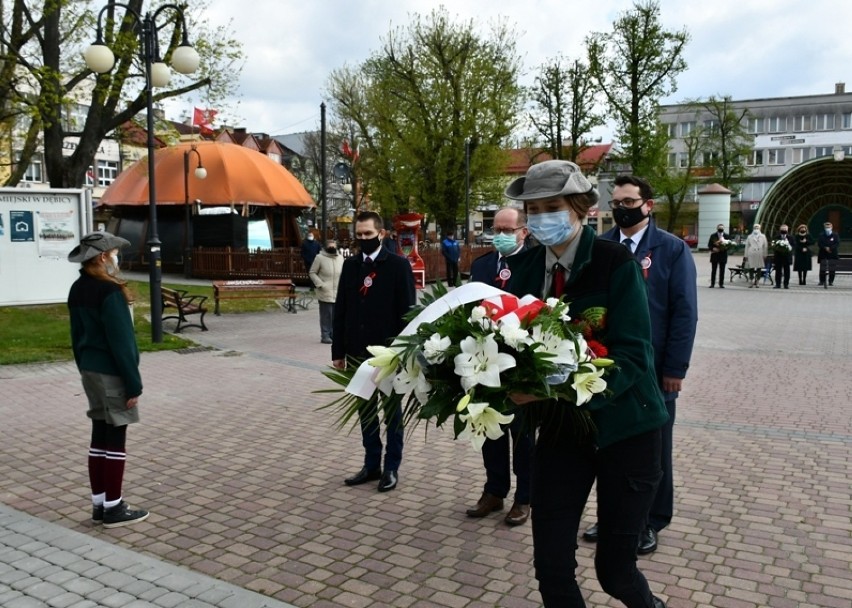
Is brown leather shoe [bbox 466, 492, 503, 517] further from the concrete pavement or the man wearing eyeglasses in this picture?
the man wearing eyeglasses

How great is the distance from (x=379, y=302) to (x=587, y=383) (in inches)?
129

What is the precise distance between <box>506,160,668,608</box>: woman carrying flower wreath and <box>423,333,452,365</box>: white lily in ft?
1.48

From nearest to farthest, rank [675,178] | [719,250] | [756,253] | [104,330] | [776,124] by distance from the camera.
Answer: [104,330] → [719,250] → [756,253] → [675,178] → [776,124]

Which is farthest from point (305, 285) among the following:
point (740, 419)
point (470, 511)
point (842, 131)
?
point (842, 131)

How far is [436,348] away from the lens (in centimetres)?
248

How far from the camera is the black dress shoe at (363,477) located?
5.77m

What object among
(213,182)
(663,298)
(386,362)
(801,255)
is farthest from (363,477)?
(213,182)

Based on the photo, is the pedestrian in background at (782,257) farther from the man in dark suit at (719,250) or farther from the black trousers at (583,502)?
the black trousers at (583,502)

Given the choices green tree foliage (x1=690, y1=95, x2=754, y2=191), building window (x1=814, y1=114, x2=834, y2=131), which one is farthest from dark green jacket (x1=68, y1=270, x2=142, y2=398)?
building window (x1=814, y1=114, x2=834, y2=131)

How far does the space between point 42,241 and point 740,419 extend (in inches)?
526

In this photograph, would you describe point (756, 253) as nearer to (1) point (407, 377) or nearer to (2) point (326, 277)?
(2) point (326, 277)

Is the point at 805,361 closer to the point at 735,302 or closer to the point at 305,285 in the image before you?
the point at 735,302

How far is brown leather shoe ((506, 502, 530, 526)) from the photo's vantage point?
4.91 meters

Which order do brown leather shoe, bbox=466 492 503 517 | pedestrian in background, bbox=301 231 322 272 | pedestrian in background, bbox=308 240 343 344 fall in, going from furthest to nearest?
1. pedestrian in background, bbox=301 231 322 272
2. pedestrian in background, bbox=308 240 343 344
3. brown leather shoe, bbox=466 492 503 517
